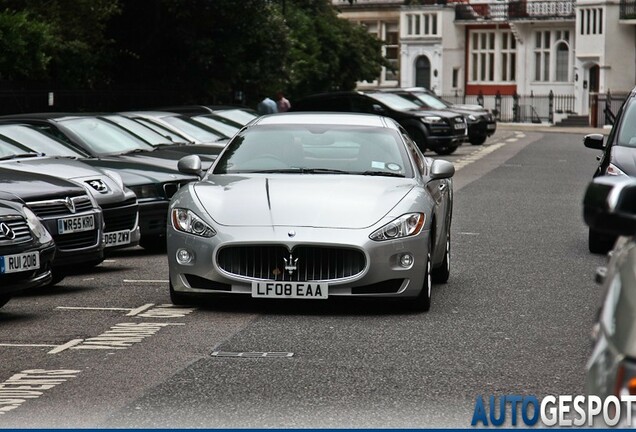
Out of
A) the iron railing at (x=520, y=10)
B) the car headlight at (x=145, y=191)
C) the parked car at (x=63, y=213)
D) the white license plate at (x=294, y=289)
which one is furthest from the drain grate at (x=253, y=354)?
the iron railing at (x=520, y=10)

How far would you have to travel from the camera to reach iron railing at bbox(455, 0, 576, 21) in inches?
3907

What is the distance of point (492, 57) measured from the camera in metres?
107

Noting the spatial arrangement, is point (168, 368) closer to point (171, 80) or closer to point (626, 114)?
point (626, 114)

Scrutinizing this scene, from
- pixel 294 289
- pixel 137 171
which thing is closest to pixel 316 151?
pixel 294 289

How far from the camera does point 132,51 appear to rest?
4197 cm

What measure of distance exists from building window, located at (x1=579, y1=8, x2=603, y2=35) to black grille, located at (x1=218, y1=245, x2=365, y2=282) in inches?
3152

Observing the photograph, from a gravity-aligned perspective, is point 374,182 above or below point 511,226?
above

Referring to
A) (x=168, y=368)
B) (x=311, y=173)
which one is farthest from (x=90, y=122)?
(x=168, y=368)

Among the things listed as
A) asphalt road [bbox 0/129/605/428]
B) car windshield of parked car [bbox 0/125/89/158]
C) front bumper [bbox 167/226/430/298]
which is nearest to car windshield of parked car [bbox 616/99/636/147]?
asphalt road [bbox 0/129/605/428]

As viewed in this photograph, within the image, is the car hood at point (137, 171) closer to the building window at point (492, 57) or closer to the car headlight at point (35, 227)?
the car headlight at point (35, 227)

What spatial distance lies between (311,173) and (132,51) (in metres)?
30.6

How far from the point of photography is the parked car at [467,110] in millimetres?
42844

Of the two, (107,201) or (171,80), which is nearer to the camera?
(107,201)

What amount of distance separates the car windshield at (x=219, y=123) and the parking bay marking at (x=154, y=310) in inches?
445
